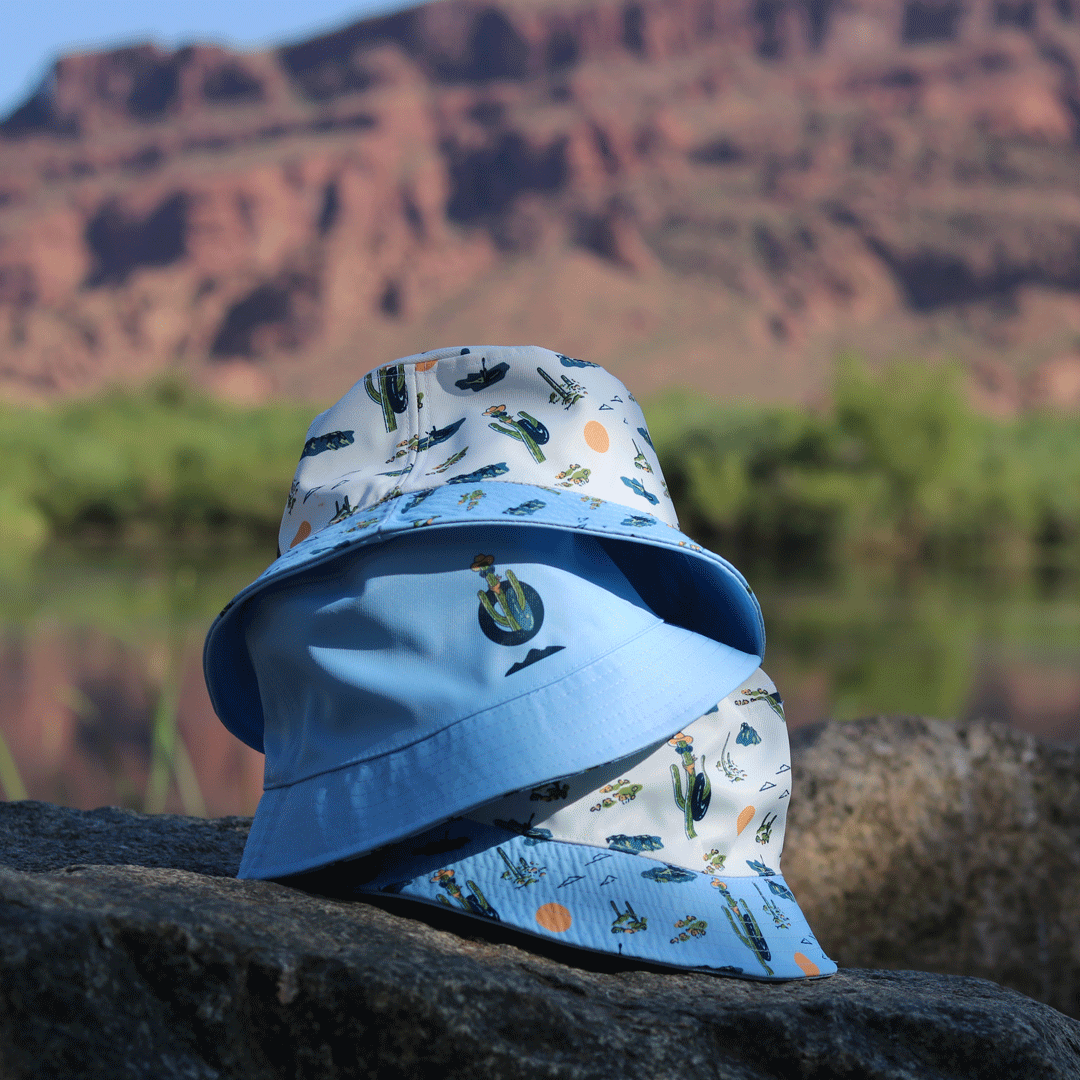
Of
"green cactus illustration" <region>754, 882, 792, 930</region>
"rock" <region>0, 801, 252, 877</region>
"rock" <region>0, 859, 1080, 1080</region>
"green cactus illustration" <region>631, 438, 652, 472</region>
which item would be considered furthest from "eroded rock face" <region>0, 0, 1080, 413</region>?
"rock" <region>0, 859, 1080, 1080</region>

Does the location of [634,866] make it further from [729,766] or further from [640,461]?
[640,461]

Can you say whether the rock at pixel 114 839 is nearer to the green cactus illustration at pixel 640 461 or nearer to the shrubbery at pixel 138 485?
the green cactus illustration at pixel 640 461

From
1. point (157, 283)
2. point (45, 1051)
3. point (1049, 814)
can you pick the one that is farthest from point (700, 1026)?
point (157, 283)

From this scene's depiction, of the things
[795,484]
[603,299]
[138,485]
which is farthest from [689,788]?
[603,299]

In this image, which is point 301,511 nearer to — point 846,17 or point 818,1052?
point 818,1052

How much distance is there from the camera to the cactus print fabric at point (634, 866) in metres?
1.04

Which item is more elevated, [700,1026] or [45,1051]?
[45,1051]

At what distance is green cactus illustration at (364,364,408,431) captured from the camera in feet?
3.87

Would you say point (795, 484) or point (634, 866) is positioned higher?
point (634, 866)

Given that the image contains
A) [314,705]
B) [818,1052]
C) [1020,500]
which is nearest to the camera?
[818,1052]

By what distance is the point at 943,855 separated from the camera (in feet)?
7.10

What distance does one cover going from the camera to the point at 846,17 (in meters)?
87.6

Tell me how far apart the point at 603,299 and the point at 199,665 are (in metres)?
49.6

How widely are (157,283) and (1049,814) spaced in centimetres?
7601
